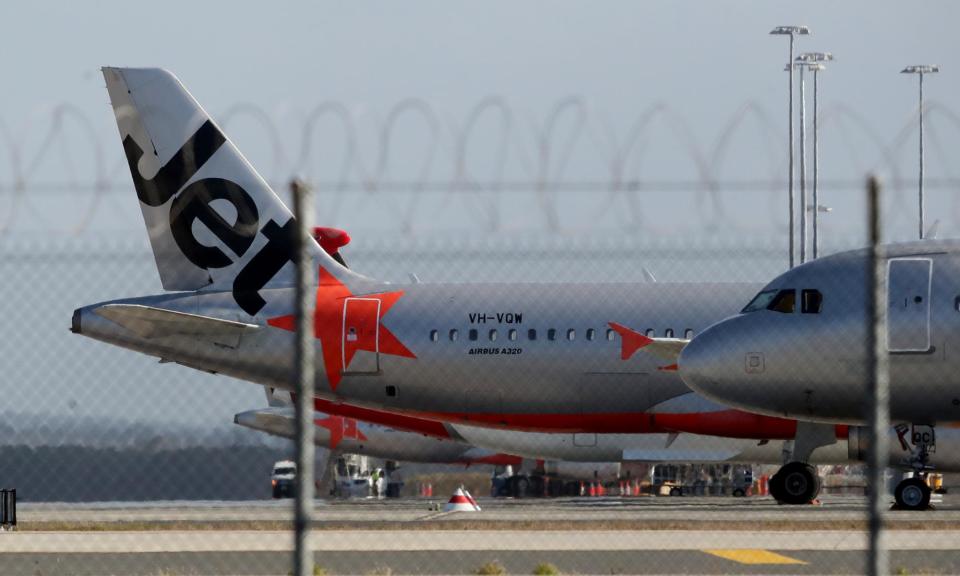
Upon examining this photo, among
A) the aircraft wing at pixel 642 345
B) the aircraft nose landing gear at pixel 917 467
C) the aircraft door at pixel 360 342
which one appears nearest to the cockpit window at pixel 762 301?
the aircraft nose landing gear at pixel 917 467

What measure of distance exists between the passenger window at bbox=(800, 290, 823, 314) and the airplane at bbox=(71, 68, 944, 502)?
6544 mm

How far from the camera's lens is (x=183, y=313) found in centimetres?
3272

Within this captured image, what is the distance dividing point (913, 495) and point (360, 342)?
11.9 meters

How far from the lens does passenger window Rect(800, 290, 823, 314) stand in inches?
1071

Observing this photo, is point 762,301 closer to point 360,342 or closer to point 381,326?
point 381,326

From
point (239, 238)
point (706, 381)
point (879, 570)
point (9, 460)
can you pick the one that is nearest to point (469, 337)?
point (239, 238)

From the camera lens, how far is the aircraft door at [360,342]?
34.3 meters

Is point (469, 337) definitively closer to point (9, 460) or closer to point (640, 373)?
point (640, 373)

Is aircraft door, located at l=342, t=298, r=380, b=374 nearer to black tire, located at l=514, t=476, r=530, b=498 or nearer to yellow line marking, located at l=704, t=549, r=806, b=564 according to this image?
yellow line marking, located at l=704, t=549, r=806, b=564

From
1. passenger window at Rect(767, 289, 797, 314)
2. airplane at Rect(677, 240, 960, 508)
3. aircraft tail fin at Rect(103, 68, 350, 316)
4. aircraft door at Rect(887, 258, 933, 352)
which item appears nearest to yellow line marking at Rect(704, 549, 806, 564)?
→ airplane at Rect(677, 240, 960, 508)

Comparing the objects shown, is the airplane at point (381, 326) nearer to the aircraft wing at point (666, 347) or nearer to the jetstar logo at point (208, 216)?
the jetstar logo at point (208, 216)

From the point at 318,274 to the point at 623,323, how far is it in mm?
6561

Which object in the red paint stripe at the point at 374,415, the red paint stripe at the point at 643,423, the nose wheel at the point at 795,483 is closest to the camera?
the nose wheel at the point at 795,483

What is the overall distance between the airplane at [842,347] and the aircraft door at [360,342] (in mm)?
8243
